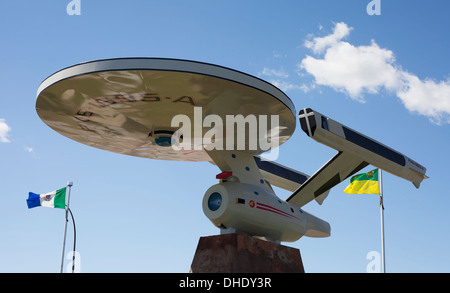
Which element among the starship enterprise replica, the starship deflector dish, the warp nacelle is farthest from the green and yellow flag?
the starship deflector dish

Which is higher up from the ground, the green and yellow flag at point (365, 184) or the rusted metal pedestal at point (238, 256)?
the green and yellow flag at point (365, 184)

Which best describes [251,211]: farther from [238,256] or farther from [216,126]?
[216,126]

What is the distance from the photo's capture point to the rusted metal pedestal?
18094mm

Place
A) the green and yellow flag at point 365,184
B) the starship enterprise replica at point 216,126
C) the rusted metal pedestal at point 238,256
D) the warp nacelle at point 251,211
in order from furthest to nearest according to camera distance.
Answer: the green and yellow flag at point 365,184 < the warp nacelle at point 251,211 < the rusted metal pedestal at point 238,256 < the starship enterprise replica at point 216,126

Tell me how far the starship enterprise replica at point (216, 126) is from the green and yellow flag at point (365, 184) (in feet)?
22.3

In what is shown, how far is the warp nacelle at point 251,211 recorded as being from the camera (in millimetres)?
19031

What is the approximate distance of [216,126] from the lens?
1956 cm

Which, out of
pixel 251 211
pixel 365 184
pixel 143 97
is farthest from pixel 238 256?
pixel 365 184

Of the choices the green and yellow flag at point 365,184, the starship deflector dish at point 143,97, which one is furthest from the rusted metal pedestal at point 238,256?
the green and yellow flag at point 365,184

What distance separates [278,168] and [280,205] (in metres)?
5.70

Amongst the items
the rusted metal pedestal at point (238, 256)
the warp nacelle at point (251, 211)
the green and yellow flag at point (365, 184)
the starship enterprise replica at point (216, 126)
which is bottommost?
the rusted metal pedestal at point (238, 256)

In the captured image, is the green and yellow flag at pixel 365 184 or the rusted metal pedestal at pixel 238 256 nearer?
the rusted metal pedestal at pixel 238 256

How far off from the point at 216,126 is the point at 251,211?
11.7 feet

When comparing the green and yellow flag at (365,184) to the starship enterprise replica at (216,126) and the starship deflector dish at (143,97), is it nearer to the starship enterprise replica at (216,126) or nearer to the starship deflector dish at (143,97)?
the starship enterprise replica at (216,126)
